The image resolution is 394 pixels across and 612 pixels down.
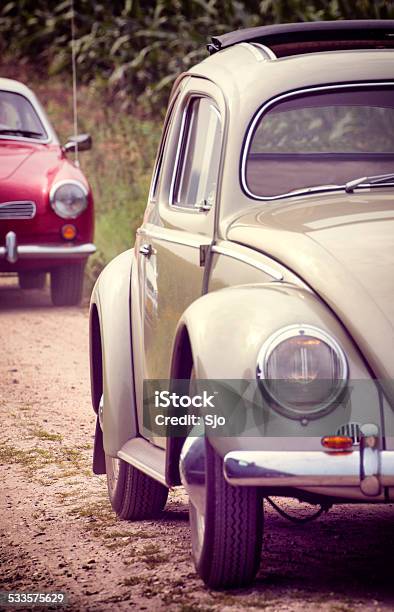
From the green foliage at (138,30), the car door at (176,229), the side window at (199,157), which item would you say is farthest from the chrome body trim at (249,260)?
the green foliage at (138,30)

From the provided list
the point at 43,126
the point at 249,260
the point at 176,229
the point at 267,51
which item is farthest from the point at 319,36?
the point at 43,126

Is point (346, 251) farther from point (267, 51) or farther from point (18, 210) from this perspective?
point (18, 210)

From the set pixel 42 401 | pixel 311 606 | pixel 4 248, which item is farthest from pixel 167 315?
pixel 4 248

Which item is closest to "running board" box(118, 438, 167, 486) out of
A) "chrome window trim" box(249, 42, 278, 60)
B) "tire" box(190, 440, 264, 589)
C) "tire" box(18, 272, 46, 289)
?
"tire" box(190, 440, 264, 589)

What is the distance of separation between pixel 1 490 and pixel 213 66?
1917 mm

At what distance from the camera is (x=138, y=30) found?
2017 centimetres

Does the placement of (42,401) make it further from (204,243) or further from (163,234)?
(204,243)

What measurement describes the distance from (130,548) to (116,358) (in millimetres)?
745

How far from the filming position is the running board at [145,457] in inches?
173

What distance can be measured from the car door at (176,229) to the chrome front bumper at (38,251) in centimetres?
573

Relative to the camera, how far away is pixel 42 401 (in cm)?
762

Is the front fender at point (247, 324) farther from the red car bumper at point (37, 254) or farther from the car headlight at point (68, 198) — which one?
the car headlight at point (68, 198)

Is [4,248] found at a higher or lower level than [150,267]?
lower

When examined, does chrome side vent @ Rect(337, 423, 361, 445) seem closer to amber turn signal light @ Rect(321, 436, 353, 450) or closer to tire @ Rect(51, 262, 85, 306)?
amber turn signal light @ Rect(321, 436, 353, 450)
